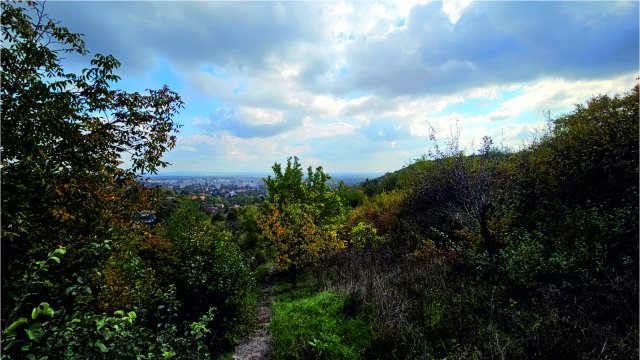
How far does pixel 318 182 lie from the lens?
20.7 meters

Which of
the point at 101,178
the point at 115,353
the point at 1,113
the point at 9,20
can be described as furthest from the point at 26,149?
the point at 115,353

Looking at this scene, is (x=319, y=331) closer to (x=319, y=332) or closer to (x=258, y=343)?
(x=319, y=332)

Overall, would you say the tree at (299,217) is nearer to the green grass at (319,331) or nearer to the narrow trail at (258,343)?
the narrow trail at (258,343)

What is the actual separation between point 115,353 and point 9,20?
5.72 m

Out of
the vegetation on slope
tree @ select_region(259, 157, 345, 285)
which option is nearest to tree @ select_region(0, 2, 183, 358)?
the vegetation on slope

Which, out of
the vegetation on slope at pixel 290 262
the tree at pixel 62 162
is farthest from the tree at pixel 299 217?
the tree at pixel 62 162

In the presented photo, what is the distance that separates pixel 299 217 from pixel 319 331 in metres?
8.61

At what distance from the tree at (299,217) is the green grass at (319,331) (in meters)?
5.05

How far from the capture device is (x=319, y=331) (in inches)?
359

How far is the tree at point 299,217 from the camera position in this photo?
16844 mm

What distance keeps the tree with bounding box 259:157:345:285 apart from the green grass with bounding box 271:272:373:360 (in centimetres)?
505

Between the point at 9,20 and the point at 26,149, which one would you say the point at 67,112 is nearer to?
the point at 26,149

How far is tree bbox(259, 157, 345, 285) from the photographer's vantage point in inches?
663

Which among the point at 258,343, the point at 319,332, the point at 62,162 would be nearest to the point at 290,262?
the point at 258,343
